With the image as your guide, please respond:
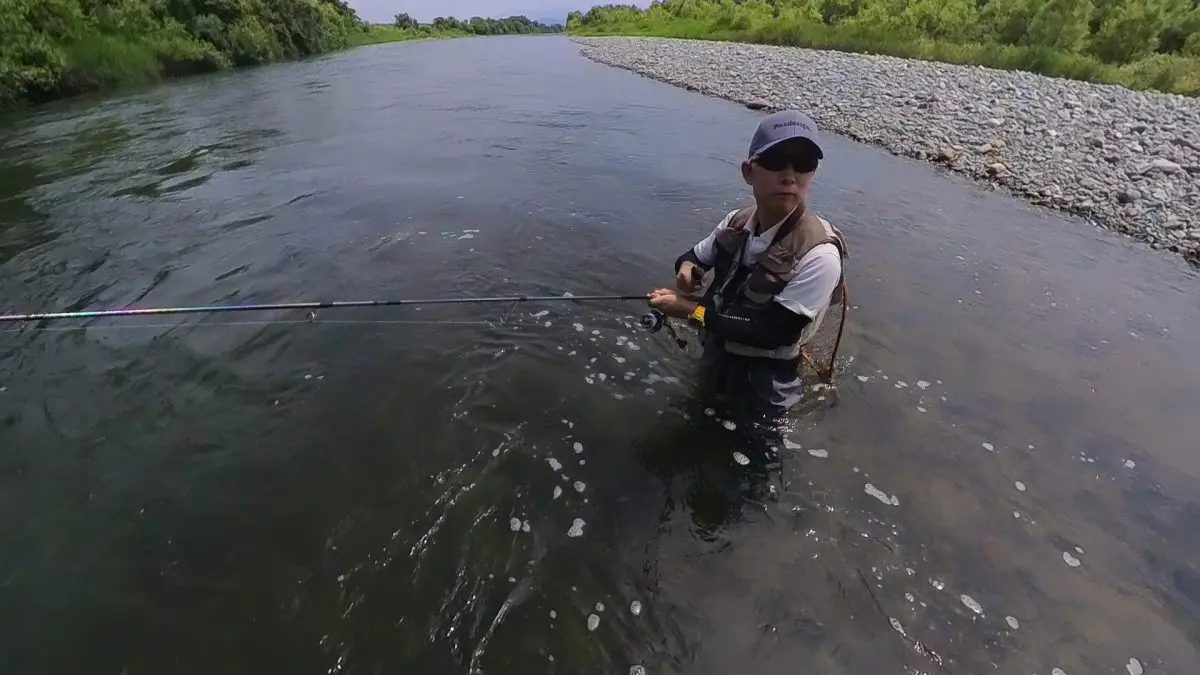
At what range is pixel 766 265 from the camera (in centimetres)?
429

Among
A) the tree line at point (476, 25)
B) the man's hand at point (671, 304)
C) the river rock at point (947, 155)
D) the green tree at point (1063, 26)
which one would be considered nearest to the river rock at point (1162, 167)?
the river rock at point (947, 155)

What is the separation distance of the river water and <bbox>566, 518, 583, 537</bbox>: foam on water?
0.04m

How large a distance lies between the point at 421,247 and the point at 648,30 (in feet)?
319

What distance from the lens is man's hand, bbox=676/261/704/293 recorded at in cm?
514

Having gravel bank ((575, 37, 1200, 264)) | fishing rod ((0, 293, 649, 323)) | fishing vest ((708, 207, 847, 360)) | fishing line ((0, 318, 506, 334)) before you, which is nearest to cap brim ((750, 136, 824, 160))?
fishing vest ((708, 207, 847, 360))

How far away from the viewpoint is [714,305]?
463 cm

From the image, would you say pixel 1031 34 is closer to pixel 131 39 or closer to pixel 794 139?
pixel 794 139

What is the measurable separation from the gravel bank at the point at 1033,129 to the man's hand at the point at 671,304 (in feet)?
33.6

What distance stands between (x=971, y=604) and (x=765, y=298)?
246 cm

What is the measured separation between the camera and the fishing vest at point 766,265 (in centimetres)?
421

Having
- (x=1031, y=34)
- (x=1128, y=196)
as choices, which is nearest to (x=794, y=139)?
(x=1128, y=196)

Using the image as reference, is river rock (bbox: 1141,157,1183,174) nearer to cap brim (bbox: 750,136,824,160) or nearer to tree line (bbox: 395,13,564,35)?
cap brim (bbox: 750,136,824,160)

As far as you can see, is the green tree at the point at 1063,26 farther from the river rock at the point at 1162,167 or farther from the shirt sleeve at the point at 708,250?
the shirt sleeve at the point at 708,250

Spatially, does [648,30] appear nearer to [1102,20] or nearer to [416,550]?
[1102,20]
